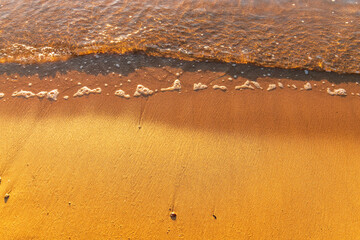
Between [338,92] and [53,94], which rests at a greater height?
[53,94]

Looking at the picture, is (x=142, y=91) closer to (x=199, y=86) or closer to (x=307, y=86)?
(x=199, y=86)

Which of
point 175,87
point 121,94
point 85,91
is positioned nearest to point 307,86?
point 175,87

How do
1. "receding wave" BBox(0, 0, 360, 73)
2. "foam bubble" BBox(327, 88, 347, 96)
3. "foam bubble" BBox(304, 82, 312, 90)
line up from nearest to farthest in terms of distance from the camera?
"foam bubble" BBox(327, 88, 347, 96), "foam bubble" BBox(304, 82, 312, 90), "receding wave" BBox(0, 0, 360, 73)

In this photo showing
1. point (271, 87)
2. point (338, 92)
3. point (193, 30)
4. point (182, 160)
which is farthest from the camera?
point (193, 30)

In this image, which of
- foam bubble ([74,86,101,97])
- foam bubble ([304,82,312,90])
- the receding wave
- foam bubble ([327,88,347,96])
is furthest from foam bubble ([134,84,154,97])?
foam bubble ([327,88,347,96])

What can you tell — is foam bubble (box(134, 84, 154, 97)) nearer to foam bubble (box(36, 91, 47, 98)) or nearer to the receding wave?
the receding wave

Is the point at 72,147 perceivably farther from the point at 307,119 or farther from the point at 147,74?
the point at 307,119
